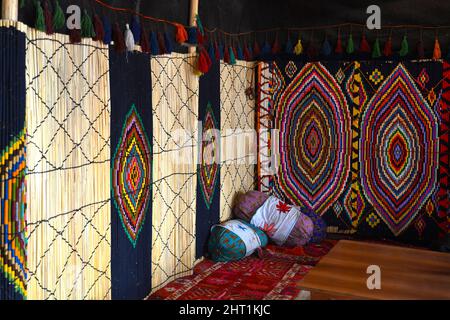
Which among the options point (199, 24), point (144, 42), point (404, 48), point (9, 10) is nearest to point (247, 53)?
point (199, 24)

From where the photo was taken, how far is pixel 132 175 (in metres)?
2.92

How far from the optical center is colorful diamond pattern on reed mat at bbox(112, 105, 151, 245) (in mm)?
2812

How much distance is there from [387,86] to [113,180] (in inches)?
101

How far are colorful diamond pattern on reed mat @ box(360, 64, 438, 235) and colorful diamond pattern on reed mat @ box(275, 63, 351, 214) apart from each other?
209mm

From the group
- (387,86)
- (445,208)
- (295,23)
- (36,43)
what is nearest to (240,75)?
(295,23)

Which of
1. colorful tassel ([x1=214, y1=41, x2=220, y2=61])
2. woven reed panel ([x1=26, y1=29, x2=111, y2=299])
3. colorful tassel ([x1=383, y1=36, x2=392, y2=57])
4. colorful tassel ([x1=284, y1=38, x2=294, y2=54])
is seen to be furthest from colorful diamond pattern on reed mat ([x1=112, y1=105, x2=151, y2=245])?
colorful tassel ([x1=383, y1=36, x2=392, y2=57])

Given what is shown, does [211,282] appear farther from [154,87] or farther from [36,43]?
A: [36,43]

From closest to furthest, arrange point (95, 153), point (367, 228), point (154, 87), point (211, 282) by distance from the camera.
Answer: point (95, 153), point (154, 87), point (211, 282), point (367, 228)

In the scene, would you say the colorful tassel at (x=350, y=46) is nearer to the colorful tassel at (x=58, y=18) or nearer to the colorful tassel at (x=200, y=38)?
the colorful tassel at (x=200, y=38)

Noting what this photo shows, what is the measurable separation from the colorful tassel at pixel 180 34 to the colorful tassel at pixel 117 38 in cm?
66

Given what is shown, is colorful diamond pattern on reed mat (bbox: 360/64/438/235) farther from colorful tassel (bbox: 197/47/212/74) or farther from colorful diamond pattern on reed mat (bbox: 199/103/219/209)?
colorful tassel (bbox: 197/47/212/74)

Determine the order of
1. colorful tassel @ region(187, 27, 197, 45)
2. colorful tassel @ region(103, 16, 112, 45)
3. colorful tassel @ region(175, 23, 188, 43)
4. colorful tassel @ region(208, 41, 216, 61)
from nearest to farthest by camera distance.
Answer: colorful tassel @ region(103, 16, 112, 45) → colorful tassel @ region(175, 23, 188, 43) → colorful tassel @ region(187, 27, 197, 45) → colorful tassel @ region(208, 41, 216, 61)

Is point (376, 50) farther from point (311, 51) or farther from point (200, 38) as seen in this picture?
point (200, 38)

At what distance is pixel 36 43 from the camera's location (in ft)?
7.15
